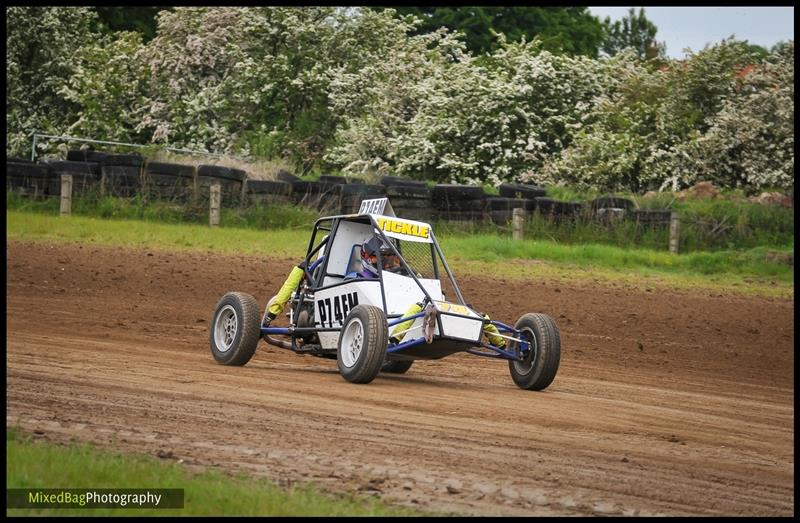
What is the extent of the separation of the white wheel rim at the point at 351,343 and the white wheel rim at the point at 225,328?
1.64m

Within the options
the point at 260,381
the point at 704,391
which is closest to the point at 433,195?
the point at 704,391

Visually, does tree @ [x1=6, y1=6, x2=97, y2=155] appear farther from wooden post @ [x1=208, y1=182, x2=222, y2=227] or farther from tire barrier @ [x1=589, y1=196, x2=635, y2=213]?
tire barrier @ [x1=589, y1=196, x2=635, y2=213]

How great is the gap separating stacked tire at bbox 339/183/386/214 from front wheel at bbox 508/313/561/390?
1379cm

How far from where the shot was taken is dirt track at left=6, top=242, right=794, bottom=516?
23.2ft

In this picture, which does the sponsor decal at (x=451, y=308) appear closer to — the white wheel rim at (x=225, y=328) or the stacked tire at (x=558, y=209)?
the white wheel rim at (x=225, y=328)

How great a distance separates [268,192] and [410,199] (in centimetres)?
327

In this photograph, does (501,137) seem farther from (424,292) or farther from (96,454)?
(96,454)

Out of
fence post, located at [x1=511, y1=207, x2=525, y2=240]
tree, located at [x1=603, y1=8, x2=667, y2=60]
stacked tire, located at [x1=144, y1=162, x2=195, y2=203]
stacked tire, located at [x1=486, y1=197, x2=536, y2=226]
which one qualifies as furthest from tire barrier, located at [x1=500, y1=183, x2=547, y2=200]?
tree, located at [x1=603, y1=8, x2=667, y2=60]

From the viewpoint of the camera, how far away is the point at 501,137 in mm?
32906

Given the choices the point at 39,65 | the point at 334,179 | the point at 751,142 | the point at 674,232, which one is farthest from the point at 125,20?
the point at 674,232

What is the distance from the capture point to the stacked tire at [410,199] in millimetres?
25578

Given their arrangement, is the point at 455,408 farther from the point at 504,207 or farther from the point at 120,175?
the point at 120,175

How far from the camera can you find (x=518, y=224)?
2598cm

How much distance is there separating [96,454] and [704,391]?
25.6 ft
